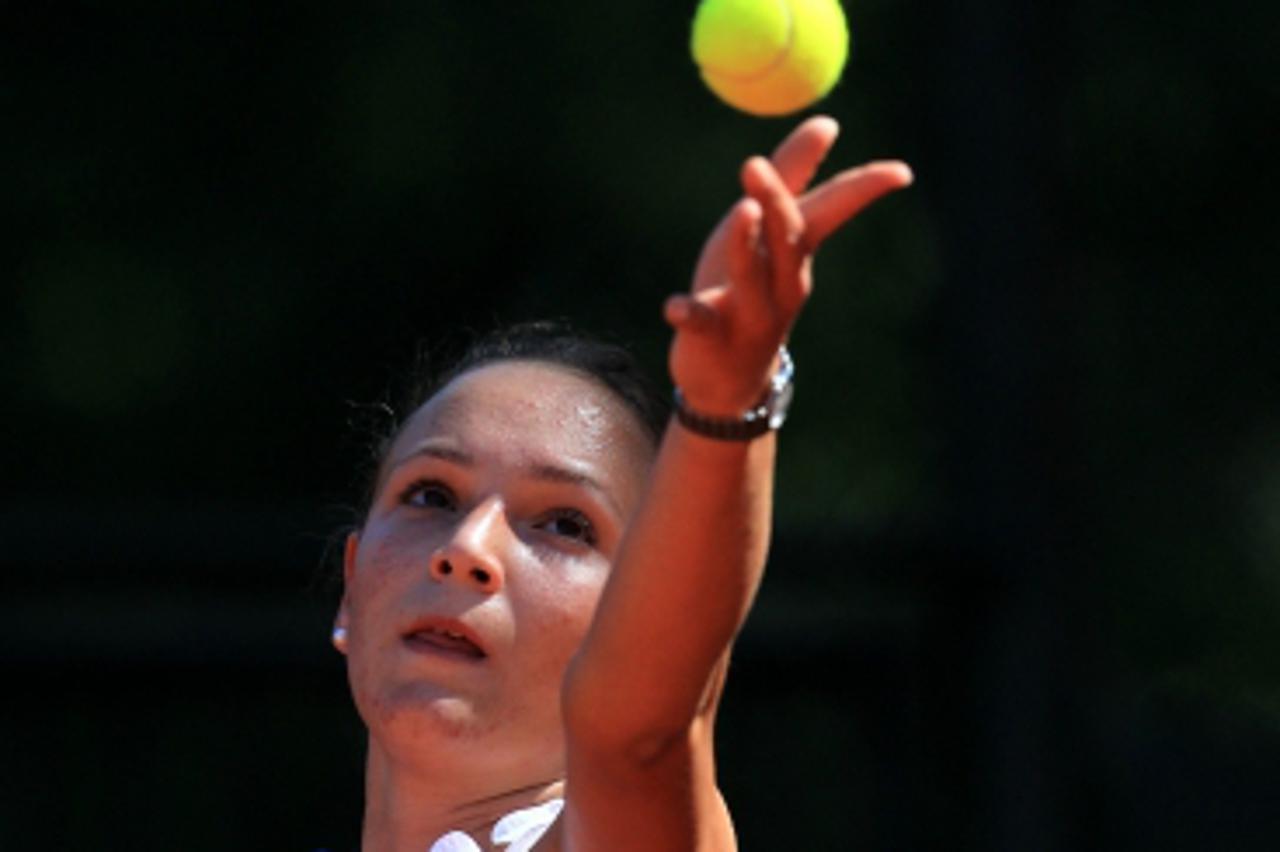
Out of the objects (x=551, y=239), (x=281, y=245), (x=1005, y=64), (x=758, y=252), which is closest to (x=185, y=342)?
(x=281, y=245)

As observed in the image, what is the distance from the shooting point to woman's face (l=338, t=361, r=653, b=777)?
2.31m

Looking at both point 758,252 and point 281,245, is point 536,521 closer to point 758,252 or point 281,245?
point 758,252

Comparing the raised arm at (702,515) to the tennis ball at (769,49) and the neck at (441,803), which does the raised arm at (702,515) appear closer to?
the tennis ball at (769,49)

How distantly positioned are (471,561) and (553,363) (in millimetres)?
351

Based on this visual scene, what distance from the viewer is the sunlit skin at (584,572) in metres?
1.81

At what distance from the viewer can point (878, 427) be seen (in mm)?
4855

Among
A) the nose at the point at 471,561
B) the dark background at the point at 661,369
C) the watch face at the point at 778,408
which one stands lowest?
the watch face at the point at 778,408

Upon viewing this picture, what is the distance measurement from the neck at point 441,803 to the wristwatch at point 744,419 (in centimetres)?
64

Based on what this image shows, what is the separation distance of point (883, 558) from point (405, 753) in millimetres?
2004

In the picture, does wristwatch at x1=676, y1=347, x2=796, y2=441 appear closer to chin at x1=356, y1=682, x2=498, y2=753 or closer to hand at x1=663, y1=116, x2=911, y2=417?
hand at x1=663, y1=116, x2=911, y2=417

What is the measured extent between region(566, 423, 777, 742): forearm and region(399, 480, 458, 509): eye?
0.61 metres

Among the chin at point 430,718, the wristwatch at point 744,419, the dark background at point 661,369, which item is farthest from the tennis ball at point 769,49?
the dark background at point 661,369

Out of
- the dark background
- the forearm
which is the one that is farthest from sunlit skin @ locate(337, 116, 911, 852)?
the dark background

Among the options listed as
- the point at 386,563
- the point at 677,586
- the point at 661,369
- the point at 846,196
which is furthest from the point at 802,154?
the point at 661,369
